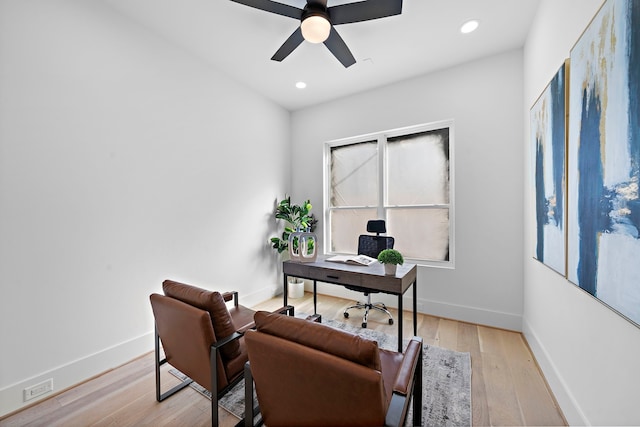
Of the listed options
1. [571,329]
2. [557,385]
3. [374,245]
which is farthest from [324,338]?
[374,245]

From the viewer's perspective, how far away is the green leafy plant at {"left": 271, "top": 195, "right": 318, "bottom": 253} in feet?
13.3

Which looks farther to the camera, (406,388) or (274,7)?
(274,7)

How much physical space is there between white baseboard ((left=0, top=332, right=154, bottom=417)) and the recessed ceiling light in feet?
14.3

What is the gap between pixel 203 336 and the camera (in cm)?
140

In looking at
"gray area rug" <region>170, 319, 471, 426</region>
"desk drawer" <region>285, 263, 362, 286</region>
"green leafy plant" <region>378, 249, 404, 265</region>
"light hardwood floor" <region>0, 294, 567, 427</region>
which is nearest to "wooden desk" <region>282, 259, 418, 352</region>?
"desk drawer" <region>285, 263, 362, 286</region>

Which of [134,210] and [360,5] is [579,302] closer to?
[360,5]

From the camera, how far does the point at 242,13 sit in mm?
2338

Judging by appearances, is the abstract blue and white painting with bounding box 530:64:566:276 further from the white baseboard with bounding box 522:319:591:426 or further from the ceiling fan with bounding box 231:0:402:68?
the ceiling fan with bounding box 231:0:402:68

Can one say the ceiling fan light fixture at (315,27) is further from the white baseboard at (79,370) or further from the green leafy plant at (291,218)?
the white baseboard at (79,370)

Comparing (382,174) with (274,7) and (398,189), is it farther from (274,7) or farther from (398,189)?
(274,7)

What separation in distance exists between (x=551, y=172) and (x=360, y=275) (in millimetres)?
1648

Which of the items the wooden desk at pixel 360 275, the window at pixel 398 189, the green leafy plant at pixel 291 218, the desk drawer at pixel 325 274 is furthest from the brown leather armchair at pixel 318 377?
the green leafy plant at pixel 291 218

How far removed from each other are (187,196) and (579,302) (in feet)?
11.2

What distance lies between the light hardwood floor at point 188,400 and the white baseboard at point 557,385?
0.07 meters
